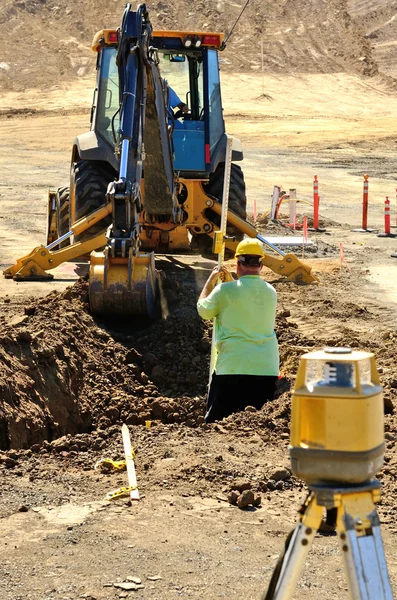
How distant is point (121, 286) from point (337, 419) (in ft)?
26.1

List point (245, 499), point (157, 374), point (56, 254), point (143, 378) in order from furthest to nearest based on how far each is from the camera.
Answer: point (56, 254) → point (157, 374) → point (143, 378) → point (245, 499)

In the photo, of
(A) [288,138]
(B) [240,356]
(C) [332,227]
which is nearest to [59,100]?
(A) [288,138]

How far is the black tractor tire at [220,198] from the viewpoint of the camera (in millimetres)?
13969

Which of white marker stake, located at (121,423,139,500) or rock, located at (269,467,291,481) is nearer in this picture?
white marker stake, located at (121,423,139,500)

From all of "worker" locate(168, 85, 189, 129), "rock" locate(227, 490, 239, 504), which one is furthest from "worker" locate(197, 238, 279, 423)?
Answer: "worker" locate(168, 85, 189, 129)

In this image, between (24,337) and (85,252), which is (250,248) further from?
(85,252)

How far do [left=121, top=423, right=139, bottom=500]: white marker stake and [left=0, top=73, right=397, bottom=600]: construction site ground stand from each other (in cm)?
6

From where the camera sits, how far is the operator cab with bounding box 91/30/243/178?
13547 mm

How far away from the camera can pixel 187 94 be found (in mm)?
14398

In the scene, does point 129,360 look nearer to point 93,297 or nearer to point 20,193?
point 93,297

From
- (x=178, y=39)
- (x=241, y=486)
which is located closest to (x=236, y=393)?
(x=241, y=486)

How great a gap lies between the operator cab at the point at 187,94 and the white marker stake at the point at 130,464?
680 cm

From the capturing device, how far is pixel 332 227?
67.6 feet

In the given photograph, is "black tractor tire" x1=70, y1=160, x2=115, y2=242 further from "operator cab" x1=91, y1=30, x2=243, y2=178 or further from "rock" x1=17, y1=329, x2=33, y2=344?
"rock" x1=17, y1=329, x2=33, y2=344
